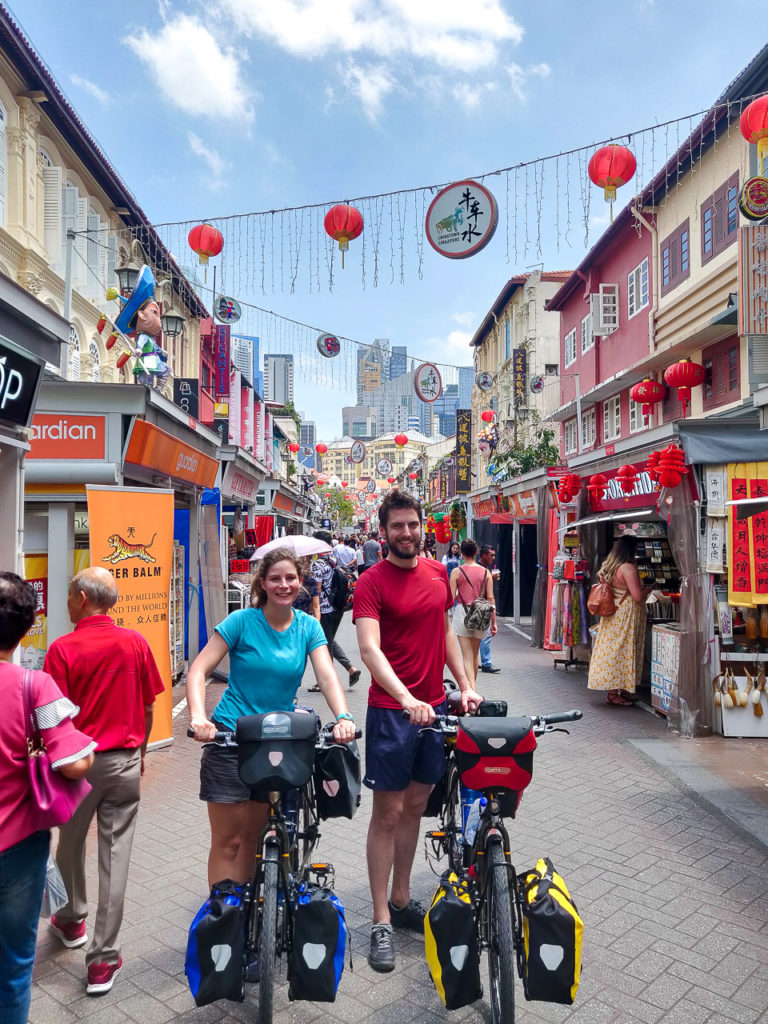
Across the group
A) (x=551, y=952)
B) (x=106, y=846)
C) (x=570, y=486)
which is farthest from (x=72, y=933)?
(x=570, y=486)

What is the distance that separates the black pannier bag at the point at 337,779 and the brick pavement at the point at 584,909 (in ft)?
2.50

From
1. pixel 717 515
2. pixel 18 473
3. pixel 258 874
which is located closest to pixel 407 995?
pixel 258 874

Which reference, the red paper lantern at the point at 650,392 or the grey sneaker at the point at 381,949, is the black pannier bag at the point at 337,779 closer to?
the grey sneaker at the point at 381,949

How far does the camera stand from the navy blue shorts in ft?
10.9

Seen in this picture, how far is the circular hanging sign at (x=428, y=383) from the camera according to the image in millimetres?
17734

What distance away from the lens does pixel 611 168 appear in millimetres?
7359

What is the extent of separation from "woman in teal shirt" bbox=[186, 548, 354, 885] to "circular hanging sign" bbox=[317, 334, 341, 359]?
1147 centimetres

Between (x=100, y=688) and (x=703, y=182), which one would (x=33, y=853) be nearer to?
(x=100, y=688)

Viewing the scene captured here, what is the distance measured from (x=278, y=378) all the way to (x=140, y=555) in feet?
208

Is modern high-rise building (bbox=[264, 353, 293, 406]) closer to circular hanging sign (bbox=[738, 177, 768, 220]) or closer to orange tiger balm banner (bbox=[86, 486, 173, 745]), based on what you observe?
circular hanging sign (bbox=[738, 177, 768, 220])

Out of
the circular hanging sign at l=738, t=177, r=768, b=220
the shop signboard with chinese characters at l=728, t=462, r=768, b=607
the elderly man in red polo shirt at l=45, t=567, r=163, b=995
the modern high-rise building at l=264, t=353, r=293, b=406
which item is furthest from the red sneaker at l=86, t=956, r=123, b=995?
the modern high-rise building at l=264, t=353, r=293, b=406

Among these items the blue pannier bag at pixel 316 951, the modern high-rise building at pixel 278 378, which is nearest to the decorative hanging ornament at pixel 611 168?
the blue pannier bag at pixel 316 951

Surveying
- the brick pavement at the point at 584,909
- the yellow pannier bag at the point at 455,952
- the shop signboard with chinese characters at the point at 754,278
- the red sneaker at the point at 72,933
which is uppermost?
the shop signboard with chinese characters at the point at 754,278

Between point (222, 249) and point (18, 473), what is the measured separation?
625cm
